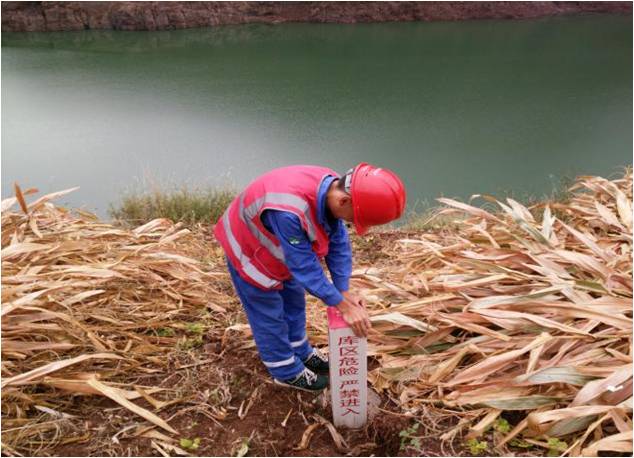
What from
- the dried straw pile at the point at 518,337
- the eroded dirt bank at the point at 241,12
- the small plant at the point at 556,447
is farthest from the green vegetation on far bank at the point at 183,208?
the eroded dirt bank at the point at 241,12

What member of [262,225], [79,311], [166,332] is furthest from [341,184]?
[79,311]

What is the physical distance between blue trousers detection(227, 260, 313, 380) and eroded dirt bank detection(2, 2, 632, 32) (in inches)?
693

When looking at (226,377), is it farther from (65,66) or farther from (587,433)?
(65,66)

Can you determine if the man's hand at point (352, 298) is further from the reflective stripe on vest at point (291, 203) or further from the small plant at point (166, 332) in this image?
the small plant at point (166, 332)

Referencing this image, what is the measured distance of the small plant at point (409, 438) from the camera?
188 centimetres

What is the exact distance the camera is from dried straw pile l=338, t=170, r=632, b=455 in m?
1.83

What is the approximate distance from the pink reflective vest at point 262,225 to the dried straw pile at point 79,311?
2.31 ft

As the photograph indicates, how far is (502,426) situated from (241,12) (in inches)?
768

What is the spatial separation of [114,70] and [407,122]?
808 centimetres

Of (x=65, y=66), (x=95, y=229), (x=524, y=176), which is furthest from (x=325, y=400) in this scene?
(x=65, y=66)

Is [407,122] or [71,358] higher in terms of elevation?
[71,358]

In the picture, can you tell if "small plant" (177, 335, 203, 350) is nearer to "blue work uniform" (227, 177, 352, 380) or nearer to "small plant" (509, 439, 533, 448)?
"blue work uniform" (227, 177, 352, 380)

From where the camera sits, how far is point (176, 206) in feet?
14.6

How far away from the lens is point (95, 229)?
3.07m
